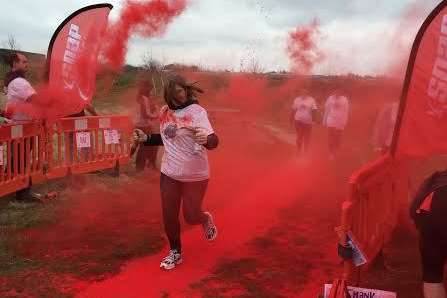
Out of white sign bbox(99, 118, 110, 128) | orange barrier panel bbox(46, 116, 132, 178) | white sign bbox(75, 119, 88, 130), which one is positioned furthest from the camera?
white sign bbox(99, 118, 110, 128)

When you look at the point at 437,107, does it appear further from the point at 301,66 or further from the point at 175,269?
the point at 301,66

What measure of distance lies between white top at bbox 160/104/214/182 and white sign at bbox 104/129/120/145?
4.59 meters

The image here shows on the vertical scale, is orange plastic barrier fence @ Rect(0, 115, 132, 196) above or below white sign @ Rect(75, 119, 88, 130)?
below

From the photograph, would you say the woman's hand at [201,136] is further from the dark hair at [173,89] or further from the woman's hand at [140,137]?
the woman's hand at [140,137]

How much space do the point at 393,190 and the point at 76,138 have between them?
18.4 feet

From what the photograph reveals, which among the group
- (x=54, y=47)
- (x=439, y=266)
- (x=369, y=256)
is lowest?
(x=369, y=256)

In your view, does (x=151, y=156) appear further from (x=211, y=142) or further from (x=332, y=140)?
(x=211, y=142)

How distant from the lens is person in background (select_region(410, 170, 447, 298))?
2.98m

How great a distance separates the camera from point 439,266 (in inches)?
122

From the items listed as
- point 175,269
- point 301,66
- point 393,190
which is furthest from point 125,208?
point 301,66

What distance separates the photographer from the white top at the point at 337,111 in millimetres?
11258

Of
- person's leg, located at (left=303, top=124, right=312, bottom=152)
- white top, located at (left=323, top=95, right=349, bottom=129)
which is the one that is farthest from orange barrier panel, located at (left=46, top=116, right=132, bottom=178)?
white top, located at (left=323, top=95, right=349, bottom=129)

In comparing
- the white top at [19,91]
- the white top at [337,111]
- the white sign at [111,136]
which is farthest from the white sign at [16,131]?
the white top at [337,111]

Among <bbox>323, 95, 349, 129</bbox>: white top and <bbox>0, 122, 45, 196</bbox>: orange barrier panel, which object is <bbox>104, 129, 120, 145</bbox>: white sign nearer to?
<bbox>0, 122, 45, 196</bbox>: orange barrier panel
